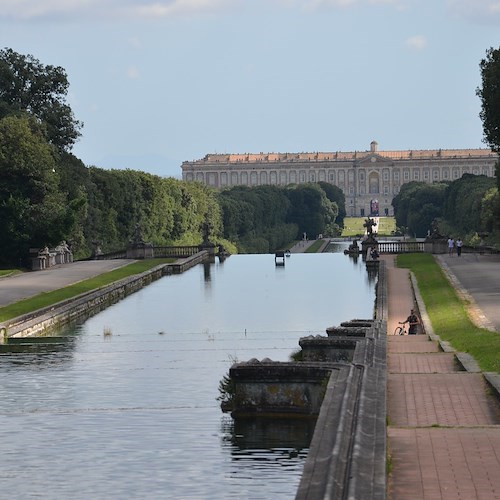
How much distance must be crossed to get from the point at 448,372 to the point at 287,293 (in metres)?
29.2

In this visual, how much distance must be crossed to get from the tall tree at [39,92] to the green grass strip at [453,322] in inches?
961

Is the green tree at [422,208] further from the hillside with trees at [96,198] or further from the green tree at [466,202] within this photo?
the green tree at [466,202]

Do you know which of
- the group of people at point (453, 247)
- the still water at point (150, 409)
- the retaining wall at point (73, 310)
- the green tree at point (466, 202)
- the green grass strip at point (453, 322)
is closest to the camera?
the still water at point (150, 409)

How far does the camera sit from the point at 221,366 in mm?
27938

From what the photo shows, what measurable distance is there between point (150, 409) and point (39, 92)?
183 feet

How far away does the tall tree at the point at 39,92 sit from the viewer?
74.3 m

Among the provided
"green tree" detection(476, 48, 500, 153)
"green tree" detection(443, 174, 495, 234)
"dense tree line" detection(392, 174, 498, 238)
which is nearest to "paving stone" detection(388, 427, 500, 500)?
"green tree" detection(476, 48, 500, 153)

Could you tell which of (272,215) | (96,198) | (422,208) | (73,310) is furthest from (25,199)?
(422,208)

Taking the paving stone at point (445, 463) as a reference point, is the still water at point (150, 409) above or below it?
below

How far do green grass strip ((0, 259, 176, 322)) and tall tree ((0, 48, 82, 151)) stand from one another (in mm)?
10659

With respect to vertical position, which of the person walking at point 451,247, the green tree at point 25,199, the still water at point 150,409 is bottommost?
the still water at point 150,409

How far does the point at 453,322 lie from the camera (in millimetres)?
31625

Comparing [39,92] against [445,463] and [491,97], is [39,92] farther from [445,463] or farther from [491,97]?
[445,463]

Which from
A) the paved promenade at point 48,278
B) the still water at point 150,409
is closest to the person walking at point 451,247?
the paved promenade at point 48,278
